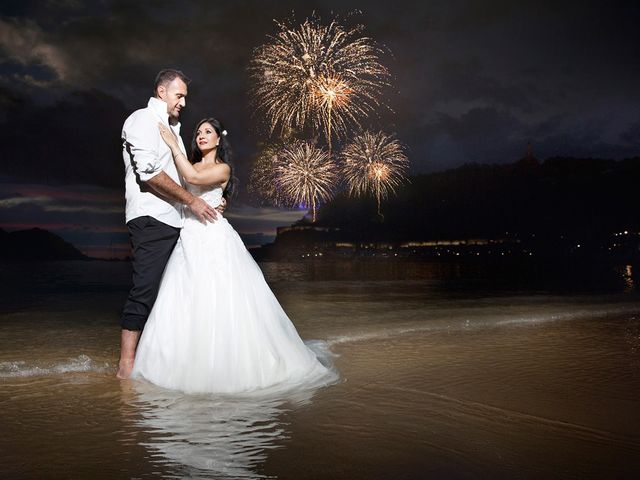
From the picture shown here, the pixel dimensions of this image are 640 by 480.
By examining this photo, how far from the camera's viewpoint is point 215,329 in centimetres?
510

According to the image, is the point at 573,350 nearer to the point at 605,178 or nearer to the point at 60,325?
the point at 60,325

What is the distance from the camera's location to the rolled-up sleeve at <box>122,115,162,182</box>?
5.09 meters

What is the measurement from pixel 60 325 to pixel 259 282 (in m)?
6.46

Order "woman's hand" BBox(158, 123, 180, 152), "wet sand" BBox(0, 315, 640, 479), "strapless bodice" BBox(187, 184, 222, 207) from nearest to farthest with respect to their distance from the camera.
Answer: "wet sand" BBox(0, 315, 640, 479) → "woman's hand" BBox(158, 123, 180, 152) → "strapless bodice" BBox(187, 184, 222, 207)

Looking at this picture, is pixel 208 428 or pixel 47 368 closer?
pixel 208 428

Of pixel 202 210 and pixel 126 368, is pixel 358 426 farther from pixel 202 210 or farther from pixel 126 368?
pixel 126 368

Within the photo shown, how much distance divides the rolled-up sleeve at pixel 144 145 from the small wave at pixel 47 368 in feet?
7.30

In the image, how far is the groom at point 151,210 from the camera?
5.20 metres

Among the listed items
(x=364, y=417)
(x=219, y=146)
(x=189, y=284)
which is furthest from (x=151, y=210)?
(x=364, y=417)

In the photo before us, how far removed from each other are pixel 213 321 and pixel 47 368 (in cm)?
218

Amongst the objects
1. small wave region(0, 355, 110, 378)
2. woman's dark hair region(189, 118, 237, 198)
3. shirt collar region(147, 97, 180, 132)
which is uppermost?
shirt collar region(147, 97, 180, 132)

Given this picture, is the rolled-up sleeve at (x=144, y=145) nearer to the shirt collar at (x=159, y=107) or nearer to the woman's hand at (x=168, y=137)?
the woman's hand at (x=168, y=137)

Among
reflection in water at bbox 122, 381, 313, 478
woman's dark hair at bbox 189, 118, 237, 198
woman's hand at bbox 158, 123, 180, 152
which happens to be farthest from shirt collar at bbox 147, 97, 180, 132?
reflection in water at bbox 122, 381, 313, 478

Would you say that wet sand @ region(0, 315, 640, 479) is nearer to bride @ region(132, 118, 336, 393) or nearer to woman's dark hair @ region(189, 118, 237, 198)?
bride @ region(132, 118, 336, 393)
